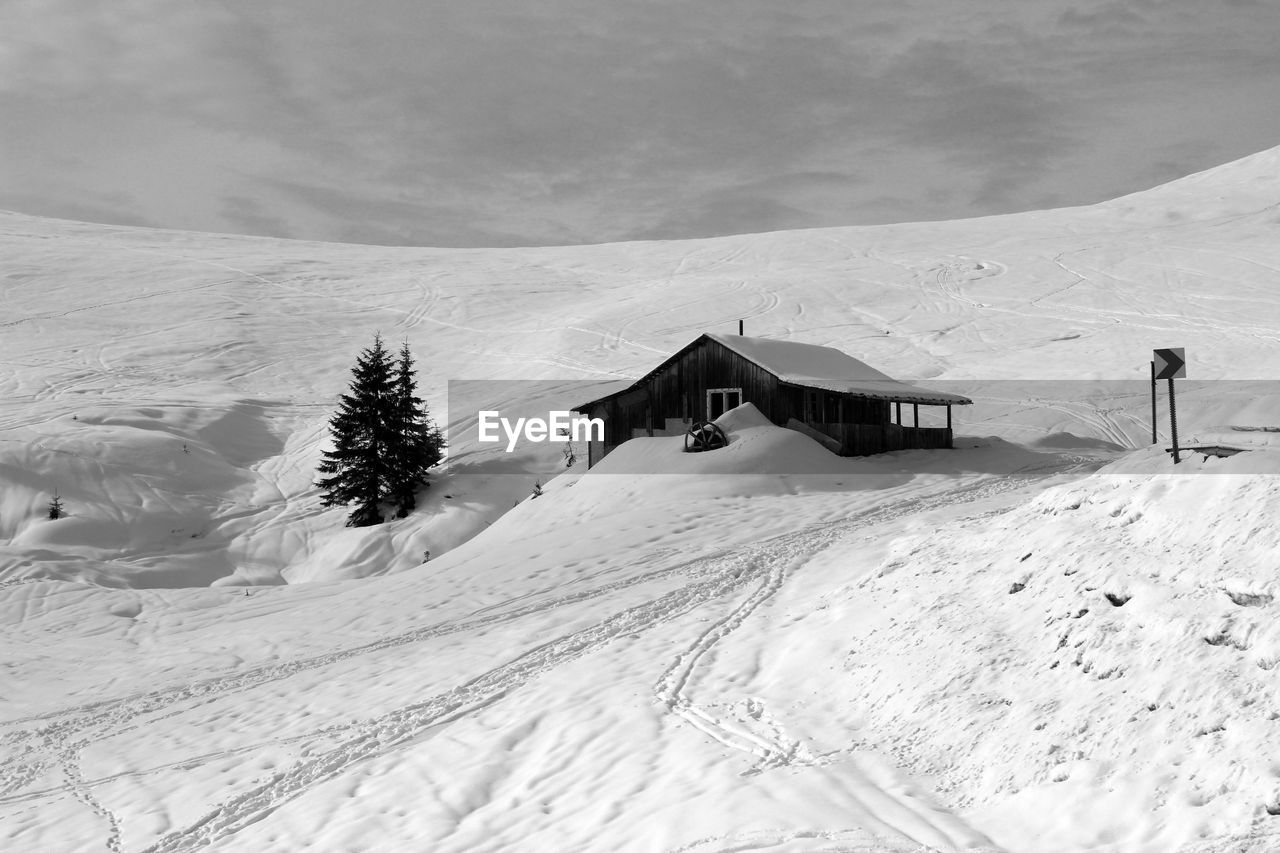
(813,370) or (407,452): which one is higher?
(813,370)

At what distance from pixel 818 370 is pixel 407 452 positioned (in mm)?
14942

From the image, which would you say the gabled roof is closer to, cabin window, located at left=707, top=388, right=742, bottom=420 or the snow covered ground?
cabin window, located at left=707, top=388, right=742, bottom=420

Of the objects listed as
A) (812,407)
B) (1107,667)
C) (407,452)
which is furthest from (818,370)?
(1107,667)

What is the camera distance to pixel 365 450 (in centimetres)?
3803

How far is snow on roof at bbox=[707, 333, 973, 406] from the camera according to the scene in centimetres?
3166

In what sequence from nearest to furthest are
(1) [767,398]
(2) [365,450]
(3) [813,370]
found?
(1) [767,398] < (3) [813,370] < (2) [365,450]

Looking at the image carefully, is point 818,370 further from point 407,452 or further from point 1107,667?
point 1107,667

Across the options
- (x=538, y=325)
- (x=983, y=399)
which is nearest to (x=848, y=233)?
(x=538, y=325)

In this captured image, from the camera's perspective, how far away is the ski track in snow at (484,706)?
31.9 feet

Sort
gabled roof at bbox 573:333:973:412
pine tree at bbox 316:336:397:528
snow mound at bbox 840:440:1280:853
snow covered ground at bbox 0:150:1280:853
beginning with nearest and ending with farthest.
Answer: snow mound at bbox 840:440:1280:853, snow covered ground at bbox 0:150:1280:853, gabled roof at bbox 573:333:973:412, pine tree at bbox 316:336:397:528

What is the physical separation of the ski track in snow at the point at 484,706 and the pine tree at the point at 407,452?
19.8 metres

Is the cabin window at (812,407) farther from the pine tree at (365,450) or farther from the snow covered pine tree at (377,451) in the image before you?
the pine tree at (365,450)

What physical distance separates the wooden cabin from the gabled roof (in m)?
0.05

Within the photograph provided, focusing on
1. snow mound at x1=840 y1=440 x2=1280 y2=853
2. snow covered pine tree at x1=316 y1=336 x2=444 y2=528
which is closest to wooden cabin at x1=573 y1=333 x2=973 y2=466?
snow covered pine tree at x1=316 y1=336 x2=444 y2=528
